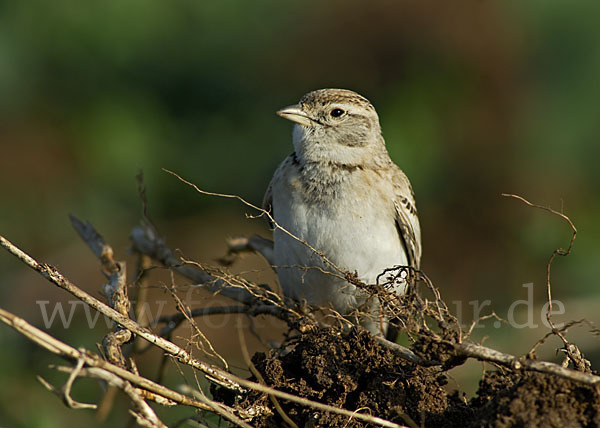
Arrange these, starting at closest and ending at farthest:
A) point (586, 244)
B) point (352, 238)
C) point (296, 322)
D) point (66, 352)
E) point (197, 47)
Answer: point (66, 352) < point (296, 322) < point (352, 238) < point (586, 244) < point (197, 47)

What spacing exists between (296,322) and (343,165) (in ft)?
3.46

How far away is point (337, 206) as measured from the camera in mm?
3615

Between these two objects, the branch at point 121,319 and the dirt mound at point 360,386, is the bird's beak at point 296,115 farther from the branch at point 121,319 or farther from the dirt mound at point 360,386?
the branch at point 121,319

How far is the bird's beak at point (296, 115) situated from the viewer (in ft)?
12.5

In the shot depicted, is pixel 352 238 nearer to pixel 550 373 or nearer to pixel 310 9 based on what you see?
pixel 550 373

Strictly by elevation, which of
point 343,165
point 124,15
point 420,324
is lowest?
point 420,324

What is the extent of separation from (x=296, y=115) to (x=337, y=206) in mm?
558

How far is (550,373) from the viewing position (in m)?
2.22

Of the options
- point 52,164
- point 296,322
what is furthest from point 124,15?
point 296,322

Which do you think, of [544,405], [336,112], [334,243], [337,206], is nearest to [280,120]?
[336,112]

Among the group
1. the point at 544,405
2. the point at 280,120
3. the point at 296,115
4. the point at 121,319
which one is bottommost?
the point at 121,319

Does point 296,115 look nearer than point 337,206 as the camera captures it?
No

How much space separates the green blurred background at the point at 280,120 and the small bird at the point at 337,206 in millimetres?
2146

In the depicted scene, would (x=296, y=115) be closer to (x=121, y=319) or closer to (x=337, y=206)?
(x=337, y=206)
